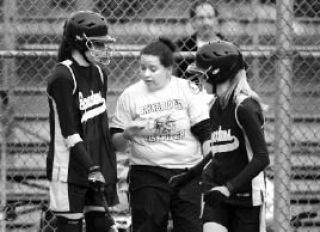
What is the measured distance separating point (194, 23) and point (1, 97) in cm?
172

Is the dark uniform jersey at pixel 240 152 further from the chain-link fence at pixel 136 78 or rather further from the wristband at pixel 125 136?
the chain-link fence at pixel 136 78

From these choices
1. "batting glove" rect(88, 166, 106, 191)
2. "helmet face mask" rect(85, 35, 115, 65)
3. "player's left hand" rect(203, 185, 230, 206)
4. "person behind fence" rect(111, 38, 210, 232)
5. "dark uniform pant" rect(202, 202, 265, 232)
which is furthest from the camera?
"person behind fence" rect(111, 38, 210, 232)

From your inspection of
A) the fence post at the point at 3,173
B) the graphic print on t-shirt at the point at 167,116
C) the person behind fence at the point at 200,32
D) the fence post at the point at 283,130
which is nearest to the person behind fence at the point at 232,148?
the graphic print on t-shirt at the point at 167,116

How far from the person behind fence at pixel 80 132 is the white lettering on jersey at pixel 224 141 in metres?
0.74

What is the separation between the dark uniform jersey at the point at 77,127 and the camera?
5152 millimetres

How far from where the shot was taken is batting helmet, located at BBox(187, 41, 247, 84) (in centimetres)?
498

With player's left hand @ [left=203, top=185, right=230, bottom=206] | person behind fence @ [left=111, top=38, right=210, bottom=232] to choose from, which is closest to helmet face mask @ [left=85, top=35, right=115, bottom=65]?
person behind fence @ [left=111, top=38, right=210, bottom=232]

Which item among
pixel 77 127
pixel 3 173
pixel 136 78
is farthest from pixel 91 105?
pixel 136 78

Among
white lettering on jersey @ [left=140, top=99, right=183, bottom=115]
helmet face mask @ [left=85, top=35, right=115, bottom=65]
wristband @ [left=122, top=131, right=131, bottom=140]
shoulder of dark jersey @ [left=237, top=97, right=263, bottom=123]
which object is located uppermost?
helmet face mask @ [left=85, top=35, right=115, bottom=65]

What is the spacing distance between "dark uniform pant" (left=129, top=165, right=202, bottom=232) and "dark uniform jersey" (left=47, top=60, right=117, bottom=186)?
35 cm

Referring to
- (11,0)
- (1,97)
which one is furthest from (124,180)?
(11,0)

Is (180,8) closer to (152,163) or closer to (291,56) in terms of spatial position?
(291,56)

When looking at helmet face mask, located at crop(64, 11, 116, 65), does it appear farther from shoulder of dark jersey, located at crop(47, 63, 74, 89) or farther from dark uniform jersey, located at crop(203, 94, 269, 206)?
dark uniform jersey, located at crop(203, 94, 269, 206)

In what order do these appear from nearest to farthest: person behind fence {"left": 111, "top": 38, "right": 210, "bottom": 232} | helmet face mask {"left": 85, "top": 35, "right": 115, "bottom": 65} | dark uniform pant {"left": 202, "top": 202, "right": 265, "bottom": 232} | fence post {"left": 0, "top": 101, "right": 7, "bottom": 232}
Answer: dark uniform pant {"left": 202, "top": 202, "right": 265, "bottom": 232} < helmet face mask {"left": 85, "top": 35, "right": 115, "bottom": 65} < person behind fence {"left": 111, "top": 38, "right": 210, "bottom": 232} < fence post {"left": 0, "top": 101, "right": 7, "bottom": 232}
